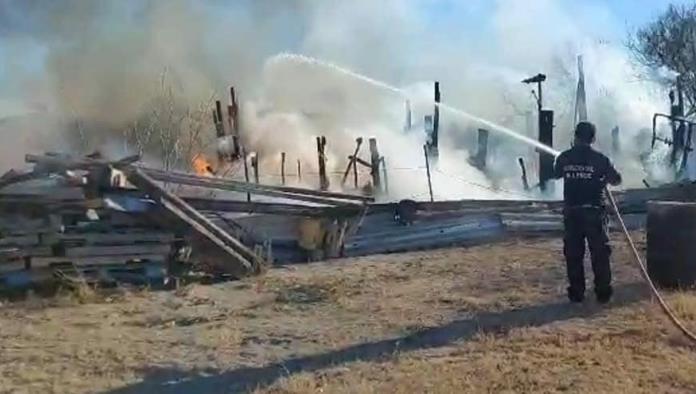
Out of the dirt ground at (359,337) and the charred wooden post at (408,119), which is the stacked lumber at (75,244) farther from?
the charred wooden post at (408,119)

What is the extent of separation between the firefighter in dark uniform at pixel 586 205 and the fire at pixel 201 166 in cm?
1513

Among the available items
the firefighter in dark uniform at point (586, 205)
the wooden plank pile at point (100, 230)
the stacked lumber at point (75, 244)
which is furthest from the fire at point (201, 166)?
the firefighter in dark uniform at point (586, 205)

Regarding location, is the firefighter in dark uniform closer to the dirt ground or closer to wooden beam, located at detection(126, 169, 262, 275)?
the dirt ground

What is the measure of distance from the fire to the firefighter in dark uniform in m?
15.1

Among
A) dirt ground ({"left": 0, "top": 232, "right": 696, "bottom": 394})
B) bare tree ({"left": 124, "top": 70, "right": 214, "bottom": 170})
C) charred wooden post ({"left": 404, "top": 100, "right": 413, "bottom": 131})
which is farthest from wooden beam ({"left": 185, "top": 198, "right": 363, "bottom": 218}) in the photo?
charred wooden post ({"left": 404, "top": 100, "right": 413, "bottom": 131})

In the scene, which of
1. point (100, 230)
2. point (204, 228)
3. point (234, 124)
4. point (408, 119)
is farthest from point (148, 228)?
point (408, 119)

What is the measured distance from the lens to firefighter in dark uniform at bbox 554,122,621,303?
8922 mm

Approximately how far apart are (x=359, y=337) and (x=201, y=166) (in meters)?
16.6

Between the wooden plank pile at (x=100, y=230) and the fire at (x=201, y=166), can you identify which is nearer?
the wooden plank pile at (x=100, y=230)

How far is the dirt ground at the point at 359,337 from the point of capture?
688 cm

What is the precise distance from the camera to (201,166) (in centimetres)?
2433

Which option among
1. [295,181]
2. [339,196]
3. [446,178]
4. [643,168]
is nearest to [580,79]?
[643,168]

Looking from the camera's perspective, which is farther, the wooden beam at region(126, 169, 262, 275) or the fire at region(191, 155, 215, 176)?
the fire at region(191, 155, 215, 176)

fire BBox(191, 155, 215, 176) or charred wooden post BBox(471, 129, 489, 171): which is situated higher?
charred wooden post BBox(471, 129, 489, 171)
